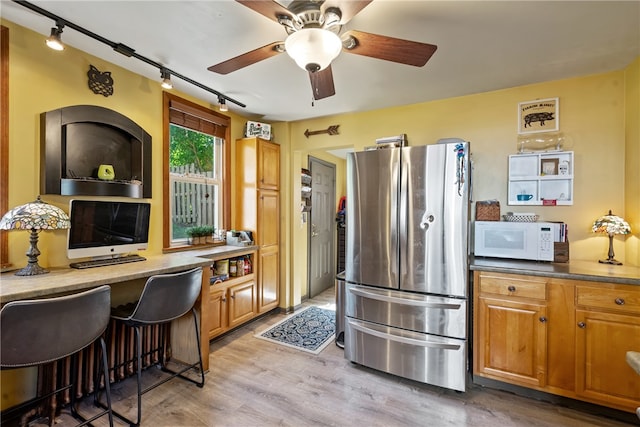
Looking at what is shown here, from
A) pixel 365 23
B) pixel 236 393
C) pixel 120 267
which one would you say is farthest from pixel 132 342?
pixel 365 23

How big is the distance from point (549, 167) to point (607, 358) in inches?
59.3

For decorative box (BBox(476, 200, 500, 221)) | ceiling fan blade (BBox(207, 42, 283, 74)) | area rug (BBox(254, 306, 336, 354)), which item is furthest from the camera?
area rug (BBox(254, 306, 336, 354))

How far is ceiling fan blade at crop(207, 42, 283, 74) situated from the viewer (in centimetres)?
161

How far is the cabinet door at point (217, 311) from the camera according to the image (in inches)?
109

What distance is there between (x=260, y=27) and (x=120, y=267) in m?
1.90

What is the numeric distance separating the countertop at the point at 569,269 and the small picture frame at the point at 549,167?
30.5 inches

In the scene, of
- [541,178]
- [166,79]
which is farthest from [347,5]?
[541,178]

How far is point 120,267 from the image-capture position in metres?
2.05

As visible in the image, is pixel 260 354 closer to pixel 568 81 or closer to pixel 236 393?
pixel 236 393

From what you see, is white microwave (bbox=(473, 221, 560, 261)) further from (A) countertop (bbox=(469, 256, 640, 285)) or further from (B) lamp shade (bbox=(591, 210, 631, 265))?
(B) lamp shade (bbox=(591, 210, 631, 265))

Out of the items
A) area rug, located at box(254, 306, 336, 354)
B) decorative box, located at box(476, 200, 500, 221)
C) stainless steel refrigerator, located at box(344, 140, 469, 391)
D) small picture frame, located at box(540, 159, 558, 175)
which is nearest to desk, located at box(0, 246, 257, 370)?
area rug, located at box(254, 306, 336, 354)

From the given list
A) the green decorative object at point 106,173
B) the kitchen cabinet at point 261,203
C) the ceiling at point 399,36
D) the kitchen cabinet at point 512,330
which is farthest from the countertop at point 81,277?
the kitchen cabinet at point 512,330

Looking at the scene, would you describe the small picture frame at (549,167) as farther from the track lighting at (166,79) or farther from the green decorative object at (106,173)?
the green decorative object at (106,173)

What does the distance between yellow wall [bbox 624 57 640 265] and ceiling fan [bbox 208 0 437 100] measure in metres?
1.86
